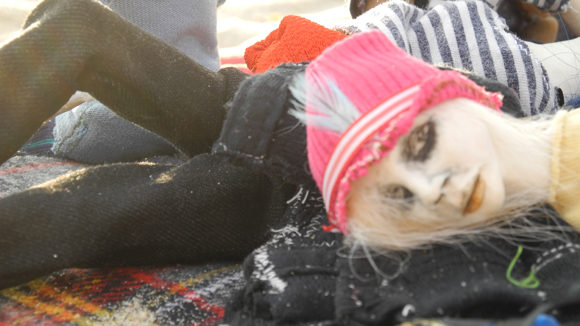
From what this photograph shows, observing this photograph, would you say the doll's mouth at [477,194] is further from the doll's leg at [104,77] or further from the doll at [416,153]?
the doll's leg at [104,77]

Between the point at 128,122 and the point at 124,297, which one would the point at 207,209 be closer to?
the point at 124,297

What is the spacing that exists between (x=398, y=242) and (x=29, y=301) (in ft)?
1.36

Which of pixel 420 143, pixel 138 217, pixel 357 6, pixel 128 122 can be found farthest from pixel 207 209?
pixel 357 6

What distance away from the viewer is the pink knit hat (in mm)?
423

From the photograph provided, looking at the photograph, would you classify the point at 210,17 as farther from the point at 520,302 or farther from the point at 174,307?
the point at 520,302

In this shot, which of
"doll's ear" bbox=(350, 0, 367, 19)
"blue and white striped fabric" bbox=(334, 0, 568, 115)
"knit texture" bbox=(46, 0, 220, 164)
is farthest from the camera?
"doll's ear" bbox=(350, 0, 367, 19)

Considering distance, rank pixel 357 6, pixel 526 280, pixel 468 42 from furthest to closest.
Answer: pixel 357 6 → pixel 468 42 → pixel 526 280

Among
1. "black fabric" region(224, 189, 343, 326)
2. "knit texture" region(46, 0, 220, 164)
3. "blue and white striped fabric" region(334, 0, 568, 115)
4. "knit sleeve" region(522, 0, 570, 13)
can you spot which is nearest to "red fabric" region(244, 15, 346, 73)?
"blue and white striped fabric" region(334, 0, 568, 115)

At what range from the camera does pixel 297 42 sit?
758 millimetres

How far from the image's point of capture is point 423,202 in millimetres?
436

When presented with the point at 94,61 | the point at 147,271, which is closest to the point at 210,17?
the point at 94,61

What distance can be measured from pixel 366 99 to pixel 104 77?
1.16 feet

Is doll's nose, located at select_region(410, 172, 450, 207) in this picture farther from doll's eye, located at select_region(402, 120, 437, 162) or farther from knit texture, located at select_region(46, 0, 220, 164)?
knit texture, located at select_region(46, 0, 220, 164)

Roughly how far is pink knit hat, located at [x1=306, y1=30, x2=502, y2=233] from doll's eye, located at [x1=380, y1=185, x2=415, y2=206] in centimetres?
4
